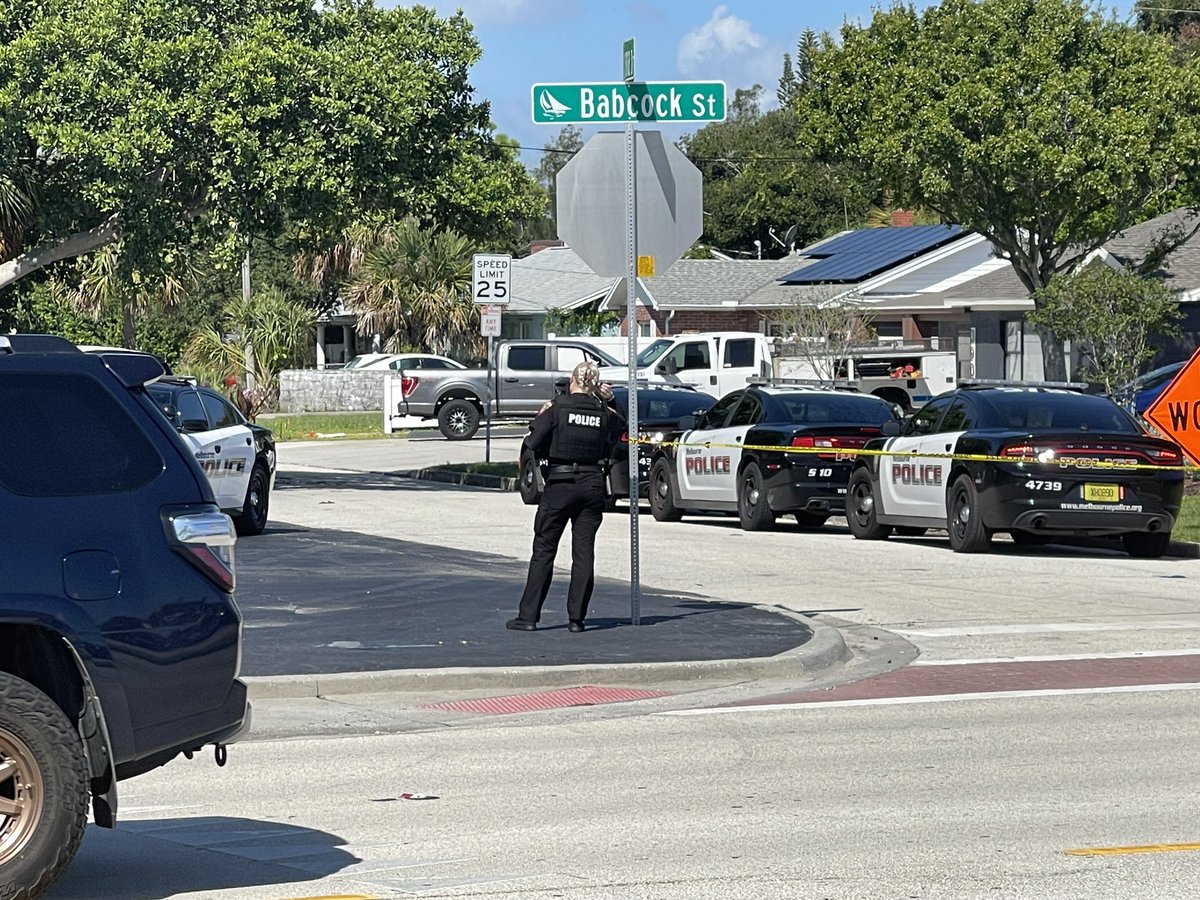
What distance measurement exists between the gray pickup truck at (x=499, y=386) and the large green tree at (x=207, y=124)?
1515 cm

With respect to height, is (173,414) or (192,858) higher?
(173,414)

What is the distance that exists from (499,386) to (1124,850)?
38.1m

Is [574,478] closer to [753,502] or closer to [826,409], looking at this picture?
[753,502]

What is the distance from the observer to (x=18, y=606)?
6367 mm

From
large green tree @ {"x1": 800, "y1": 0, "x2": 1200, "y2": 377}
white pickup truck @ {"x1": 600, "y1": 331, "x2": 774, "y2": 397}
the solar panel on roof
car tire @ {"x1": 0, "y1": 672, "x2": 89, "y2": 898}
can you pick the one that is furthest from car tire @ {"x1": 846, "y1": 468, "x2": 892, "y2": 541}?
the solar panel on roof

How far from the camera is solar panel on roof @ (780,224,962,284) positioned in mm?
55500

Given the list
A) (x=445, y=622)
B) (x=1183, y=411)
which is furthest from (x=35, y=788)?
(x=1183, y=411)

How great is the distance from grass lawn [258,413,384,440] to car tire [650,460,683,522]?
75.2 feet

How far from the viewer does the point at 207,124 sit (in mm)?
26891

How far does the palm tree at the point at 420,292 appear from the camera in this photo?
6338 centimetres

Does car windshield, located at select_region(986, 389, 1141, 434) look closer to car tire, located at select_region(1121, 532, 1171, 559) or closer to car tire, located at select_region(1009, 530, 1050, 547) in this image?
car tire, located at select_region(1121, 532, 1171, 559)

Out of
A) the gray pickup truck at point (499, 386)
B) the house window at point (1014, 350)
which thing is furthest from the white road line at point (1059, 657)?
the house window at point (1014, 350)

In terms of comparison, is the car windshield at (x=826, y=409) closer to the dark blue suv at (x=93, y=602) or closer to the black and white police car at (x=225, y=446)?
the black and white police car at (x=225, y=446)

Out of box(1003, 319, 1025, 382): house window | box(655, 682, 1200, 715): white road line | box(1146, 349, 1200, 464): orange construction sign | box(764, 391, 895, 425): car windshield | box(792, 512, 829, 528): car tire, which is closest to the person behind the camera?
box(655, 682, 1200, 715): white road line
